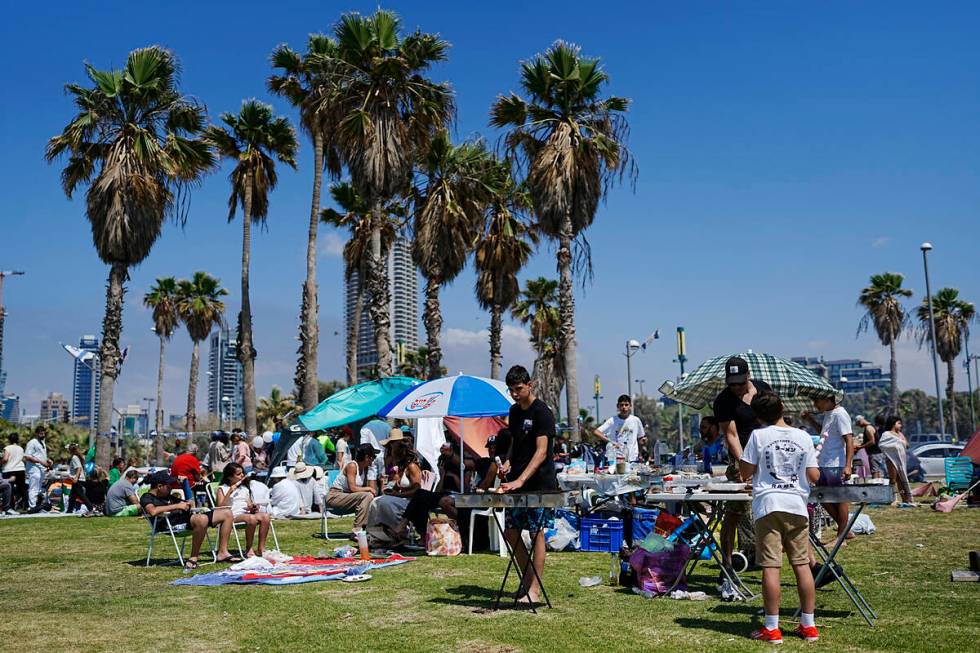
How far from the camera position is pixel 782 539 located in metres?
5.57

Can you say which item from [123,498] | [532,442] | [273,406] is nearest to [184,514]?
[532,442]

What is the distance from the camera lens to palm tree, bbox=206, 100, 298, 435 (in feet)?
94.3

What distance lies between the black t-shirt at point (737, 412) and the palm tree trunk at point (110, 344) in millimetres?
19260

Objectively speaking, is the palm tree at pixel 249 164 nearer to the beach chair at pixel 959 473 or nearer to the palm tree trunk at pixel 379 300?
the palm tree trunk at pixel 379 300

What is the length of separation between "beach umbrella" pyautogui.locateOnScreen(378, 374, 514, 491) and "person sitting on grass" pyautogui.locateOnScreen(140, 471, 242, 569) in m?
4.04

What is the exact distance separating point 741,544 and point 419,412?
6.30 meters

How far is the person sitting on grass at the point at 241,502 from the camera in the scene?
10219mm

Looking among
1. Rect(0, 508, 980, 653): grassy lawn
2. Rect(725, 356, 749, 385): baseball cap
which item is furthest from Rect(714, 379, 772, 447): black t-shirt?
Rect(0, 508, 980, 653): grassy lawn

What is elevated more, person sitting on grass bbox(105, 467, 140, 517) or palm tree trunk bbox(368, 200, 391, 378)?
palm tree trunk bbox(368, 200, 391, 378)

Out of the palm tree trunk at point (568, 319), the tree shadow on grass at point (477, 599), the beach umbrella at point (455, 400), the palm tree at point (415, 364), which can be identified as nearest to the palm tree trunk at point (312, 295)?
the palm tree trunk at point (568, 319)

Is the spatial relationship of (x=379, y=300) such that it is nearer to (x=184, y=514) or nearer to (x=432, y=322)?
(x=432, y=322)

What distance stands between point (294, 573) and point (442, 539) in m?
2.16

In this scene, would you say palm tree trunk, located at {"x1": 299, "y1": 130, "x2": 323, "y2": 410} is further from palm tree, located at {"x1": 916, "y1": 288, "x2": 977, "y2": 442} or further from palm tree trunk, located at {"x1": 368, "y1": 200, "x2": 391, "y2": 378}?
palm tree, located at {"x1": 916, "y1": 288, "x2": 977, "y2": 442}

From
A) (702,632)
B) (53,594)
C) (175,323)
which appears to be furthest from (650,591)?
(175,323)
